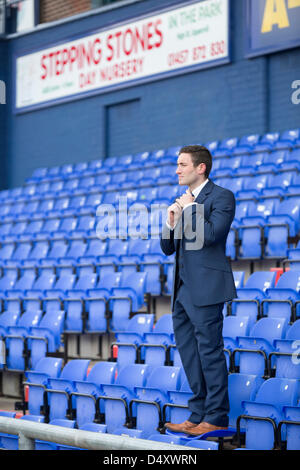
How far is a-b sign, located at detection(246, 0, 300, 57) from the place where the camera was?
9625 millimetres

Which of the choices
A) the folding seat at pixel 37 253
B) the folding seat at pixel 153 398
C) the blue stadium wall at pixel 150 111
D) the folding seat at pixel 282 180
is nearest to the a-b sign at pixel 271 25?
the blue stadium wall at pixel 150 111

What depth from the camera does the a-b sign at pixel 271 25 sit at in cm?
962

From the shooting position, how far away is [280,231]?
6125 mm

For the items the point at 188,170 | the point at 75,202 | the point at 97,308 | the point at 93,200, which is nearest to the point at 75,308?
the point at 97,308

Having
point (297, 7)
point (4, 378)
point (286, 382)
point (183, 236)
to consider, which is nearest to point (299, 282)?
point (286, 382)

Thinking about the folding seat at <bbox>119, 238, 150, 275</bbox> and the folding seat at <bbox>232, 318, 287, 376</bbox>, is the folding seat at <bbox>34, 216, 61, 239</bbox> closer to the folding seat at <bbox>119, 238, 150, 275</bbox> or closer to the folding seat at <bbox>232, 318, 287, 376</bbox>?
the folding seat at <bbox>119, 238, 150, 275</bbox>

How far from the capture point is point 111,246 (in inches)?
302

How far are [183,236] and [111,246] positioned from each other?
4567mm

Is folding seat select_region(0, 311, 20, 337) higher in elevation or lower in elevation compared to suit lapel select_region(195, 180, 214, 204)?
lower

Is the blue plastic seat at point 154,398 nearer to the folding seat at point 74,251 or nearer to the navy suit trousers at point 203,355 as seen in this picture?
the navy suit trousers at point 203,355

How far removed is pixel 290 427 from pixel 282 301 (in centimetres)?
157

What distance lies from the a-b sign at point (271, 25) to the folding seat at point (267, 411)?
708cm

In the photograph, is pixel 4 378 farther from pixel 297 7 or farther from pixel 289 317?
pixel 297 7

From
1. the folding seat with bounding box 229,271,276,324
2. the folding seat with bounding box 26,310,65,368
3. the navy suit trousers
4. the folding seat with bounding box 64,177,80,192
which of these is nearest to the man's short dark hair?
the navy suit trousers
